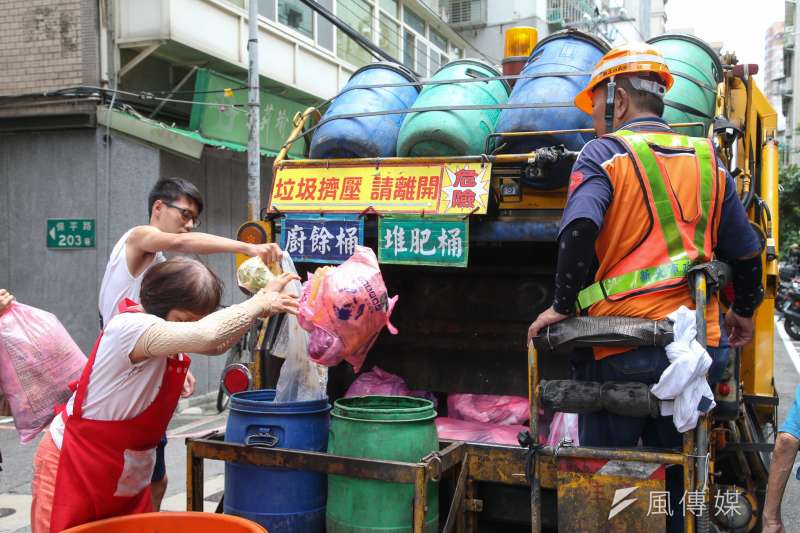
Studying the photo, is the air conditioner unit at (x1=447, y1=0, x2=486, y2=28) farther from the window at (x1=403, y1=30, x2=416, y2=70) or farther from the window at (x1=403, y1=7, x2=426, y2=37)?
the window at (x1=403, y1=30, x2=416, y2=70)

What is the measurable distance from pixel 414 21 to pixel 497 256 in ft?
50.8

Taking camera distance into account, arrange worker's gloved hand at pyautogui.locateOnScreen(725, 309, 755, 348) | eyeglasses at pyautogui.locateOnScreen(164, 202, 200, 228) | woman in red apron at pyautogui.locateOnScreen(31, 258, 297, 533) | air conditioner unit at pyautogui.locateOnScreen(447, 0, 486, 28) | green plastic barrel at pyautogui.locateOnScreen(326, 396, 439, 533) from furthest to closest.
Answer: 1. air conditioner unit at pyautogui.locateOnScreen(447, 0, 486, 28)
2. eyeglasses at pyautogui.locateOnScreen(164, 202, 200, 228)
3. worker's gloved hand at pyautogui.locateOnScreen(725, 309, 755, 348)
4. green plastic barrel at pyautogui.locateOnScreen(326, 396, 439, 533)
5. woman in red apron at pyautogui.locateOnScreen(31, 258, 297, 533)

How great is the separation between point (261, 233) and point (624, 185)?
6.67 feet

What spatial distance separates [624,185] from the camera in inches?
110

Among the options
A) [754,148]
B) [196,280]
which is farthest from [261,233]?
[754,148]

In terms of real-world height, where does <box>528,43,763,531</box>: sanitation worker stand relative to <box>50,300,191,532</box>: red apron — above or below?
above

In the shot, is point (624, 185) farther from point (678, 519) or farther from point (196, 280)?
point (196, 280)

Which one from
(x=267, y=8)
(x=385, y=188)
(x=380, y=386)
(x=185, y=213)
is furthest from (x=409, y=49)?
(x=185, y=213)

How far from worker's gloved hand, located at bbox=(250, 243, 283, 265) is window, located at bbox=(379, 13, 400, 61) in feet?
44.9

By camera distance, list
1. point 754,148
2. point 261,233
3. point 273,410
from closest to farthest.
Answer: point 273,410
point 261,233
point 754,148

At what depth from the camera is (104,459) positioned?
2.41 m

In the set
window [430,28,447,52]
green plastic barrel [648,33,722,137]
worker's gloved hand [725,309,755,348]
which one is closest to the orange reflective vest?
worker's gloved hand [725,309,755,348]

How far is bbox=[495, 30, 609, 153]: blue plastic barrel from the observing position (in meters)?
3.69

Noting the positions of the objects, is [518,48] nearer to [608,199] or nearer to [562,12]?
[608,199]
